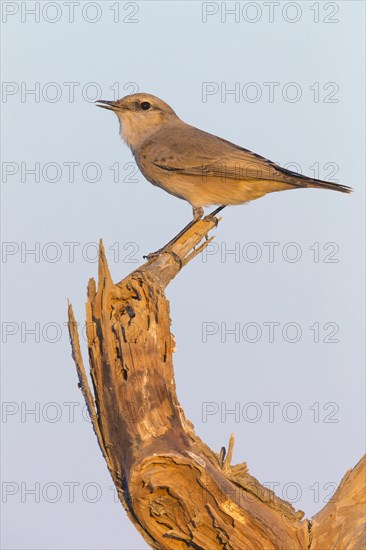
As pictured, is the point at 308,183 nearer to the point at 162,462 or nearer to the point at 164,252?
the point at 164,252

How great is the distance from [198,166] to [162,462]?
471cm

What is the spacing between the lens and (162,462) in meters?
6.98

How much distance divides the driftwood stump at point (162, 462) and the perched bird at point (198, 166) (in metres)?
3.23

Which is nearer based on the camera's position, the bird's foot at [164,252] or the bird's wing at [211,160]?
the bird's foot at [164,252]

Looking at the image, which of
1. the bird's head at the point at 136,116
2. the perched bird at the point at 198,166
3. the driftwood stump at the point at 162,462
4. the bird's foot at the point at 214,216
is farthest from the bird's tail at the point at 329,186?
the driftwood stump at the point at 162,462

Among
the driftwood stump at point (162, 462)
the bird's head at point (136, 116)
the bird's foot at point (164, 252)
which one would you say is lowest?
the driftwood stump at point (162, 462)

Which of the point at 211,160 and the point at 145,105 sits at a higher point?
the point at 145,105

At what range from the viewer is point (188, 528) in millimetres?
7098

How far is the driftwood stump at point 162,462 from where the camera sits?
7.03 m

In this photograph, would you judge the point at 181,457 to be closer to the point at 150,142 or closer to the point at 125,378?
the point at 125,378

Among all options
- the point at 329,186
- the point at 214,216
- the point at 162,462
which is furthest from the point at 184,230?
the point at 162,462

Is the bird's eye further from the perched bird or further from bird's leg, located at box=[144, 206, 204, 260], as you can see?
bird's leg, located at box=[144, 206, 204, 260]

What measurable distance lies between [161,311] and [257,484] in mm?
1678

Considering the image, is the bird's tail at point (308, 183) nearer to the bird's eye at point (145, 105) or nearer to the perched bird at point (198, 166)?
the perched bird at point (198, 166)
